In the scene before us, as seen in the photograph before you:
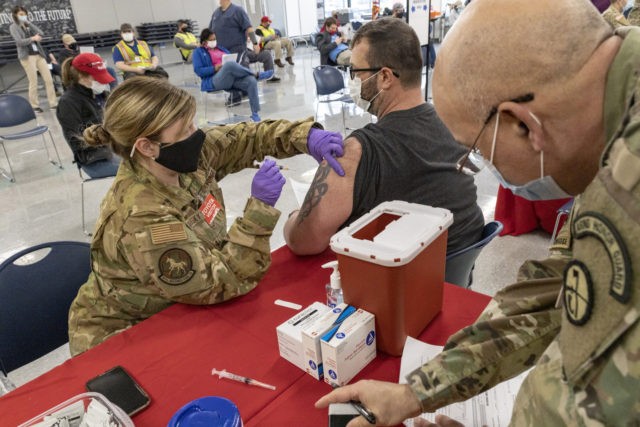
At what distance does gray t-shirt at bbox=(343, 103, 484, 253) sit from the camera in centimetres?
147

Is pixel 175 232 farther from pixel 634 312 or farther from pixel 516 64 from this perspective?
pixel 634 312

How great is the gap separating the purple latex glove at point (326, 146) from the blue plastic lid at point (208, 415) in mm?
860

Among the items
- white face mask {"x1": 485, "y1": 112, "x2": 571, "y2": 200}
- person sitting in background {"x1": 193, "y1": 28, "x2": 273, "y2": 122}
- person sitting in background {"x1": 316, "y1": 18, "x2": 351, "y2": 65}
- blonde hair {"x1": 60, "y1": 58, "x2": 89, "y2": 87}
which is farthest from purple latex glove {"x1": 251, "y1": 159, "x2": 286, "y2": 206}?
person sitting in background {"x1": 316, "y1": 18, "x2": 351, "y2": 65}

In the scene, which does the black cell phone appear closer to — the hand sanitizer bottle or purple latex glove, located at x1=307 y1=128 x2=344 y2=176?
the hand sanitizer bottle

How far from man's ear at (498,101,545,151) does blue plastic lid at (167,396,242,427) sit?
26.9 inches

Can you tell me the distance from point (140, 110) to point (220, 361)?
82 centimetres

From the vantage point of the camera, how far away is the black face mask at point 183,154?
1.44 m

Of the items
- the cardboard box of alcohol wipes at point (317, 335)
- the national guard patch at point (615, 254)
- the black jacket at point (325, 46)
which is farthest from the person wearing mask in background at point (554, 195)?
the black jacket at point (325, 46)

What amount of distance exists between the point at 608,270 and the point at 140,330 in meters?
1.09

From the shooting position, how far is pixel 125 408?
92cm

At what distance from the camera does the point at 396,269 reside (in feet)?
2.94

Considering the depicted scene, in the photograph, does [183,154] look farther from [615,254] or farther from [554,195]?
[615,254]

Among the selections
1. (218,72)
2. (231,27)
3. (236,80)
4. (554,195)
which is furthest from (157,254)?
(231,27)

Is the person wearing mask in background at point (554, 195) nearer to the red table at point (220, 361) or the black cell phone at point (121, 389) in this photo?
the red table at point (220, 361)
